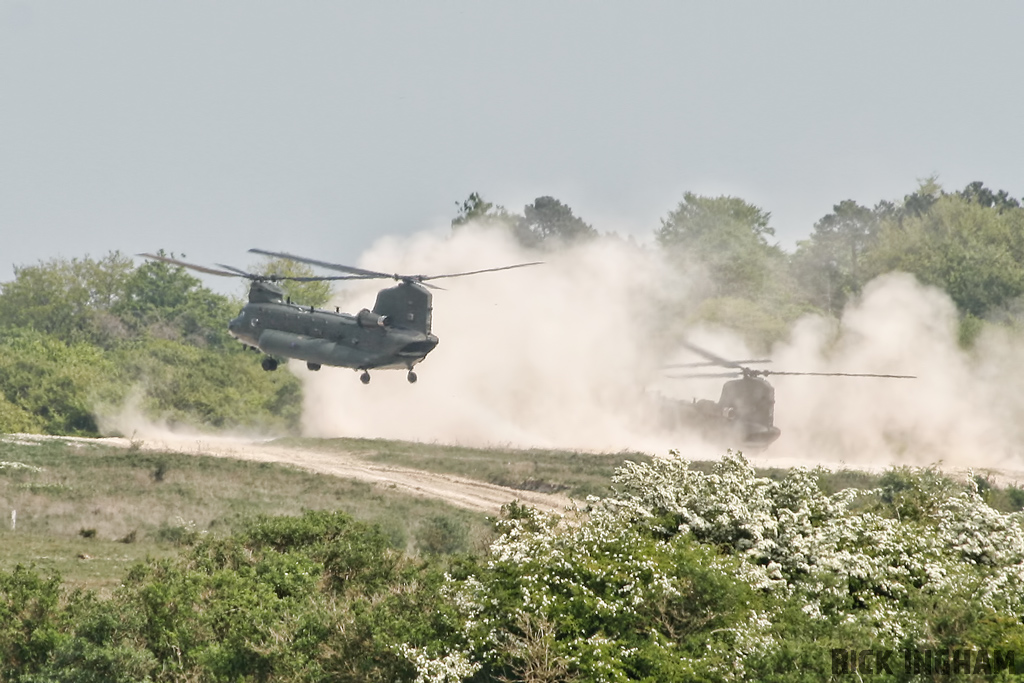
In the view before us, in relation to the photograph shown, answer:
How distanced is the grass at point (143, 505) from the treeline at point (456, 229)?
965 inches

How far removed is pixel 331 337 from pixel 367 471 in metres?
10.1

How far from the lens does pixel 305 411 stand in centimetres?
9231

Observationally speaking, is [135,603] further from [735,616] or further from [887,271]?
[887,271]

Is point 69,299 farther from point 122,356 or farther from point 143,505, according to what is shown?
point 143,505

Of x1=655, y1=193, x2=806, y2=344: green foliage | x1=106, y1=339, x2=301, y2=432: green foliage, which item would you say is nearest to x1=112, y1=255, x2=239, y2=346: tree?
x1=106, y1=339, x2=301, y2=432: green foliage

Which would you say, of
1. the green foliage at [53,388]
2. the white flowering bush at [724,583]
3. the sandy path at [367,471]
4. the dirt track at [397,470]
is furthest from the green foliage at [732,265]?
the white flowering bush at [724,583]

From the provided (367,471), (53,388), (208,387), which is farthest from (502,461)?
(53,388)

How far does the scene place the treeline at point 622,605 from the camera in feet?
86.4

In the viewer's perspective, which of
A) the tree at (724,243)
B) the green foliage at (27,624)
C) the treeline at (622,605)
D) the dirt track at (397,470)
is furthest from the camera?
the tree at (724,243)

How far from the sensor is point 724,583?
92.1ft

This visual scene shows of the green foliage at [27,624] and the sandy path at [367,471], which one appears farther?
the sandy path at [367,471]

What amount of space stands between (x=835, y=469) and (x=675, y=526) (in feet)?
128

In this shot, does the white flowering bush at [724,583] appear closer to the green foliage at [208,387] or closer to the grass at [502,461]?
the grass at [502,461]

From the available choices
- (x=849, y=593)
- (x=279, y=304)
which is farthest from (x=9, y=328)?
(x=849, y=593)
